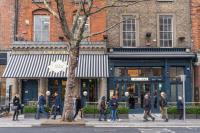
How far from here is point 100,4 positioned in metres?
32.8

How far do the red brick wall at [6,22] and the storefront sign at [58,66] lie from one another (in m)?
4.35

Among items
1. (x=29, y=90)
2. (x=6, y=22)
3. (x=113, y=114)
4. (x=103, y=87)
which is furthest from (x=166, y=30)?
(x=6, y=22)

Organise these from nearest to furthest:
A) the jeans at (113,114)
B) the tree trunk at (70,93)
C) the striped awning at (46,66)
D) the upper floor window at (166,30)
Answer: the tree trunk at (70,93) < the jeans at (113,114) < the striped awning at (46,66) < the upper floor window at (166,30)

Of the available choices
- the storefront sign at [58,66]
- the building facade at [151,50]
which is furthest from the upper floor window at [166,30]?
the storefront sign at [58,66]

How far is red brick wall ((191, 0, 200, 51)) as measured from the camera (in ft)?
108

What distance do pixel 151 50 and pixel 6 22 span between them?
472 inches

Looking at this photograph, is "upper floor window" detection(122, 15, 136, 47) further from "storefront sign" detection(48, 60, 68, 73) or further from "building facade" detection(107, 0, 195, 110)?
"storefront sign" detection(48, 60, 68, 73)

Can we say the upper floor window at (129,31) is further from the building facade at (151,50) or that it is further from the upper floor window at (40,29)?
the upper floor window at (40,29)

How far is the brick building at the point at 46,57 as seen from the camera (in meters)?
30.6

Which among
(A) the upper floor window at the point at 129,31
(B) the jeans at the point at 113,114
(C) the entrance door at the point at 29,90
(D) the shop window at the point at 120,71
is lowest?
(B) the jeans at the point at 113,114

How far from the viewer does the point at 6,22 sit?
3275 cm

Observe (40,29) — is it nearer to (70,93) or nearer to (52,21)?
(52,21)

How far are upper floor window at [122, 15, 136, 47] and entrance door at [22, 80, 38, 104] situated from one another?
8.10 metres

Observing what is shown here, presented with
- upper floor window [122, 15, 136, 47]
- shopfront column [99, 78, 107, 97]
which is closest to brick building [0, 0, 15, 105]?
shopfront column [99, 78, 107, 97]
